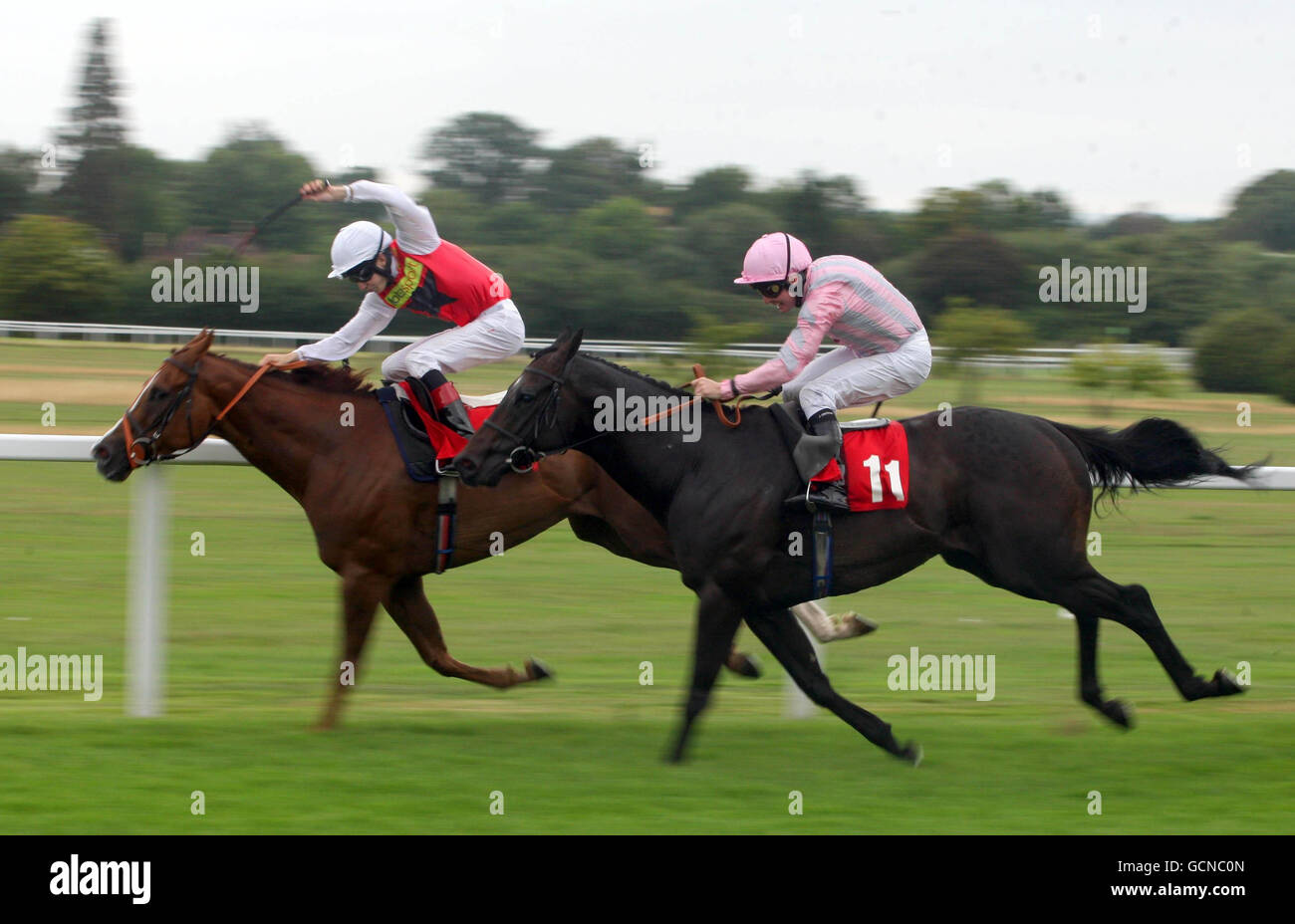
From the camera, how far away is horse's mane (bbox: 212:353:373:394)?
5910 millimetres

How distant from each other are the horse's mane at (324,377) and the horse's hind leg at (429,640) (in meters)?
0.80

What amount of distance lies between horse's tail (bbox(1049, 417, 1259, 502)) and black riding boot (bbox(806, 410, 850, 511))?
0.96 m

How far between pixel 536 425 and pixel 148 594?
5.66 ft

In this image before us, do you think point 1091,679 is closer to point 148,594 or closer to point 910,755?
point 910,755

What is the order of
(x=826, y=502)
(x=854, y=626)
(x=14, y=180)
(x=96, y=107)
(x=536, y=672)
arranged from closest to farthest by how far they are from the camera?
(x=826, y=502)
(x=854, y=626)
(x=536, y=672)
(x=14, y=180)
(x=96, y=107)

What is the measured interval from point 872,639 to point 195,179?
44.4 metres

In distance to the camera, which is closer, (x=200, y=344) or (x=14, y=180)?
(x=200, y=344)

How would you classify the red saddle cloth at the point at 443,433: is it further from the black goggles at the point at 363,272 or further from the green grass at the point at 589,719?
the green grass at the point at 589,719

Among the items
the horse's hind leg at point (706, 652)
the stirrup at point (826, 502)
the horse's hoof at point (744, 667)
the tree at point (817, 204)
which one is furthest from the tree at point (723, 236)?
the horse's hind leg at point (706, 652)

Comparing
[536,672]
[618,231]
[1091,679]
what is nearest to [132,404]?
[536,672]

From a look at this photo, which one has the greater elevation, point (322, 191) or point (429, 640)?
point (322, 191)

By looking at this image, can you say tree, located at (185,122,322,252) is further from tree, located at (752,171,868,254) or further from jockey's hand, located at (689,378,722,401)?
jockey's hand, located at (689,378,722,401)

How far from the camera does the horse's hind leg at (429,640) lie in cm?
593

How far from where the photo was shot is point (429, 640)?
19.6 ft
